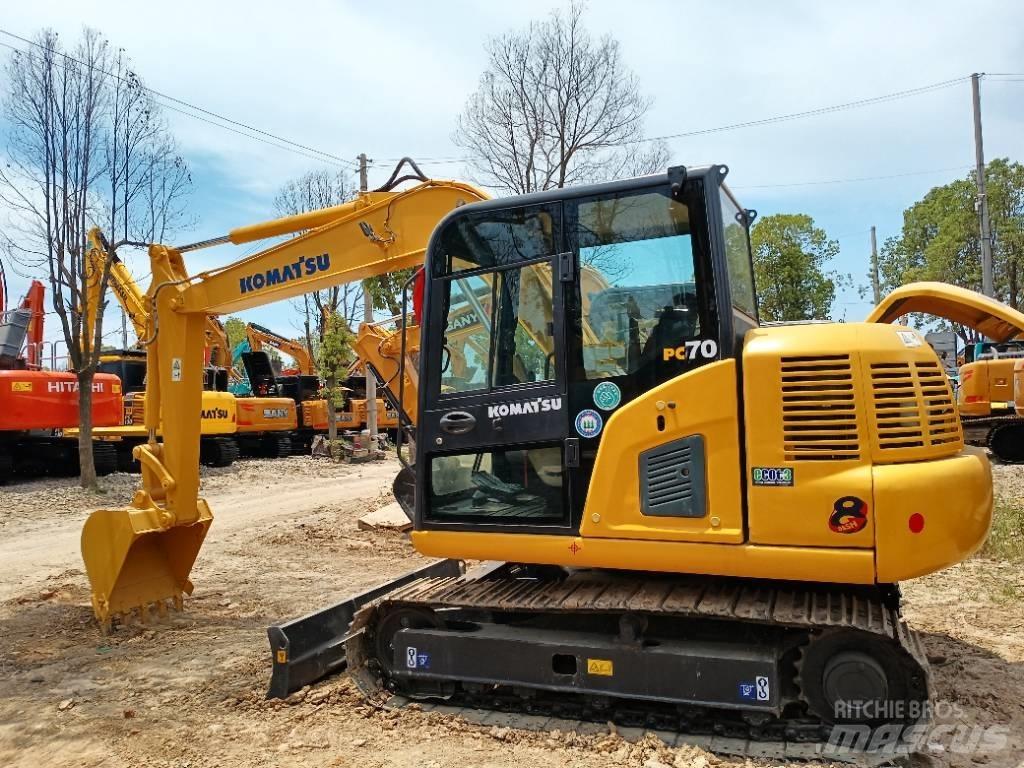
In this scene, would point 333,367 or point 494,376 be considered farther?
point 333,367

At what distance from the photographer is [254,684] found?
5.24 metres

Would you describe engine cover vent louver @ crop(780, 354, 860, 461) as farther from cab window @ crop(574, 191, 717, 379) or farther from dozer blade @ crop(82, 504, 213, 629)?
dozer blade @ crop(82, 504, 213, 629)

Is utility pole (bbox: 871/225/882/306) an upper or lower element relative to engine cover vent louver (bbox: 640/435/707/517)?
upper

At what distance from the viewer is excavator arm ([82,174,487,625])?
6.10 metres

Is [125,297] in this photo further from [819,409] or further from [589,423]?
[819,409]

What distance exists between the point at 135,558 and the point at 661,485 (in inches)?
170

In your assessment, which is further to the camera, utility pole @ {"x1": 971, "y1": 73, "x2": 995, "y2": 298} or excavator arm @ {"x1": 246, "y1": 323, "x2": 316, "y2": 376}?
excavator arm @ {"x1": 246, "y1": 323, "x2": 316, "y2": 376}

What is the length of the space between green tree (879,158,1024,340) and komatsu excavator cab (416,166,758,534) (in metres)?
32.9

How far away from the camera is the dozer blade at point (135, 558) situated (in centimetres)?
615

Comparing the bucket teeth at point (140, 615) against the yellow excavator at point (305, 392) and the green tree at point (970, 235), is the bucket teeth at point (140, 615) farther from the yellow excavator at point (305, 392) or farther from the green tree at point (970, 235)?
the green tree at point (970, 235)

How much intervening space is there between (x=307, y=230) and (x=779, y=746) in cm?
471

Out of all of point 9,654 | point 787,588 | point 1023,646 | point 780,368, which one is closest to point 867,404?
point 780,368

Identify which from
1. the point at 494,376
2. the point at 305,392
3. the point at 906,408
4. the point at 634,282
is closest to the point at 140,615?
the point at 494,376

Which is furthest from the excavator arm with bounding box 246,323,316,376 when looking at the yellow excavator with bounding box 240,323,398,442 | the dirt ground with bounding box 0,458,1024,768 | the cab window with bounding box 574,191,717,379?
the cab window with bounding box 574,191,717,379
